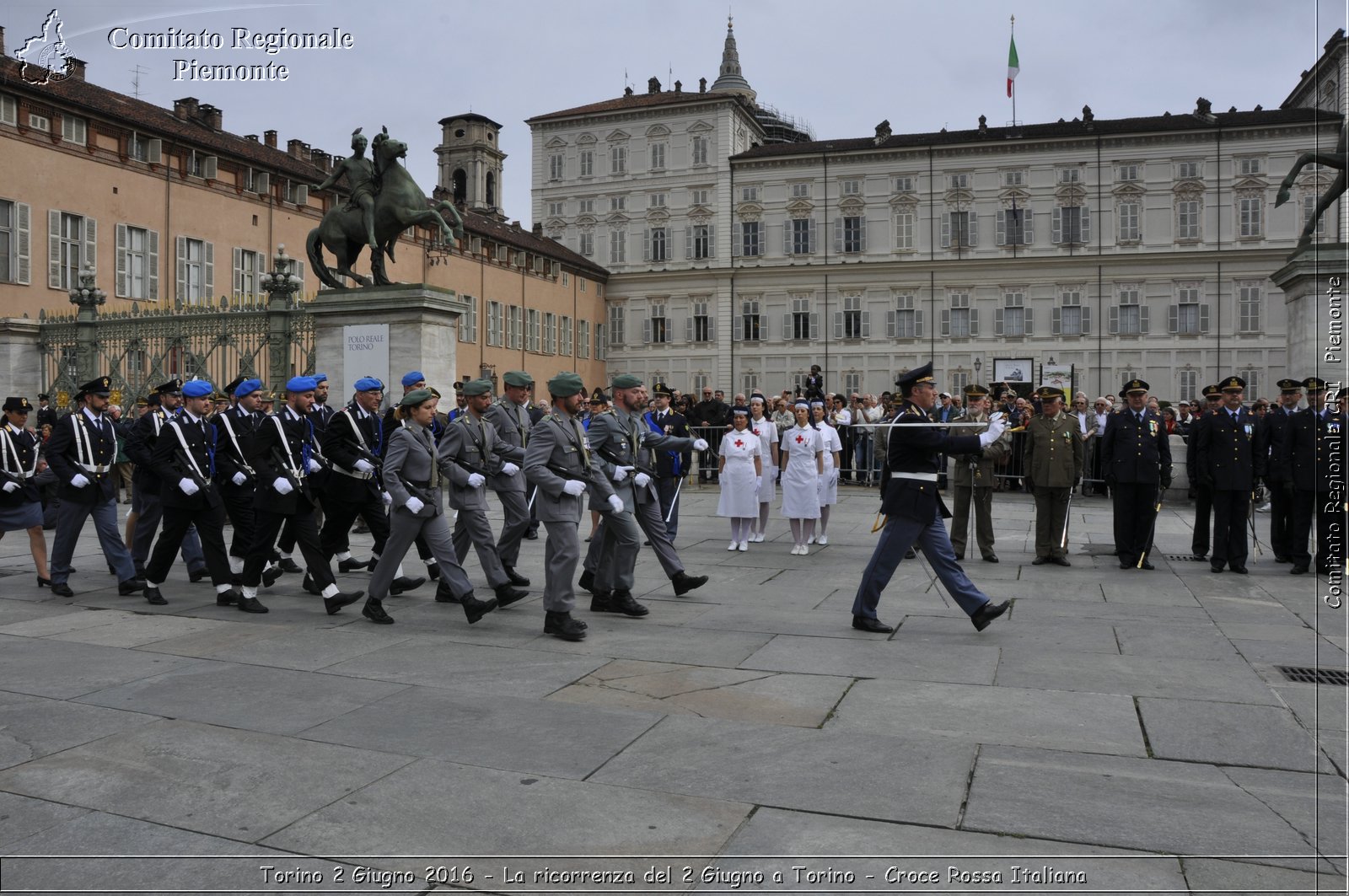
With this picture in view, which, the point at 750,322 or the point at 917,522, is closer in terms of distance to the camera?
the point at 917,522

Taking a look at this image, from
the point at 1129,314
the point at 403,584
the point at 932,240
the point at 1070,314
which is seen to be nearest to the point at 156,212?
the point at 403,584

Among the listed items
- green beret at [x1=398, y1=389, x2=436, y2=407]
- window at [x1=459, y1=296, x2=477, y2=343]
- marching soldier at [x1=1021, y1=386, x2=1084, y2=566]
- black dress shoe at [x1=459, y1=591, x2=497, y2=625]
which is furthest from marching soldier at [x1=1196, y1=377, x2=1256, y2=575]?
window at [x1=459, y1=296, x2=477, y2=343]

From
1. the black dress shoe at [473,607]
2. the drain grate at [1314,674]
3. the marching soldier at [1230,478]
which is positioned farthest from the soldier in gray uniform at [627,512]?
the marching soldier at [1230,478]

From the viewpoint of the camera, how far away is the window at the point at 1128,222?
5072 centimetres

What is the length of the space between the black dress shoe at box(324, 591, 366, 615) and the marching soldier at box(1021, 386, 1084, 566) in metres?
7.36

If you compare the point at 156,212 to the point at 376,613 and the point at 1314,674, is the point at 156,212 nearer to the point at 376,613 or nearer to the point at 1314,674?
the point at 376,613

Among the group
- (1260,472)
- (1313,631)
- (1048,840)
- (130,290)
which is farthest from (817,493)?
(130,290)

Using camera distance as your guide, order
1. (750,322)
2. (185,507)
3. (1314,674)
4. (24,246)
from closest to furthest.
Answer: (1314,674)
(185,507)
(24,246)
(750,322)

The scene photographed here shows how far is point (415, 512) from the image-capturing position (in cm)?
832

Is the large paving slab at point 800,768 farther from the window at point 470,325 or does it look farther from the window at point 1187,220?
the window at point 1187,220

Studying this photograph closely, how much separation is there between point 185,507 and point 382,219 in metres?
8.10

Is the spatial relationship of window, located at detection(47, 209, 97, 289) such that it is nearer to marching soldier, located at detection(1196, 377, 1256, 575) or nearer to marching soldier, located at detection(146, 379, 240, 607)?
marching soldier, located at detection(146, 379, 240, 607)

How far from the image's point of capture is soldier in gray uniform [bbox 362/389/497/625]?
8422mm

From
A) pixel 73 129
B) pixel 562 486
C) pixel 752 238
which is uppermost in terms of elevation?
pixel 752 238
